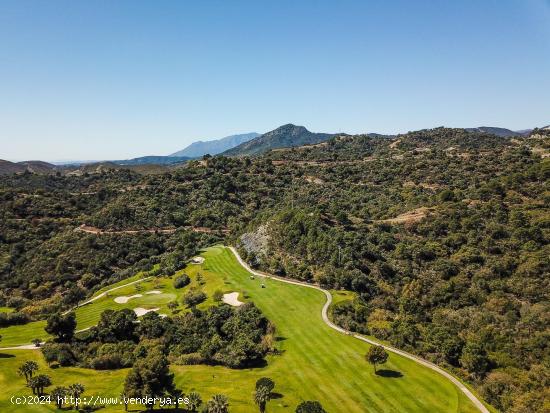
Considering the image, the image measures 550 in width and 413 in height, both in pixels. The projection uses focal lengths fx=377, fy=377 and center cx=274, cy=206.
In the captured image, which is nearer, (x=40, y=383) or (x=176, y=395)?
(x=176, y=395)

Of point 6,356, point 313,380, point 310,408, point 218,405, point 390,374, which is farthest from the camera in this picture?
point 6,356

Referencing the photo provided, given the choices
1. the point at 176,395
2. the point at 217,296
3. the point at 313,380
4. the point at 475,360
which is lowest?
the point at 475,360

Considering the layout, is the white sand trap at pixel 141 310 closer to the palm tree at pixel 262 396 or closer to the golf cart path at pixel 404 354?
the golf cart path at pixel 404 354

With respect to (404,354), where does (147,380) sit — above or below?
above

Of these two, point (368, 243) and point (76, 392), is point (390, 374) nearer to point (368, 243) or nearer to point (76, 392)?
point (76, 392)

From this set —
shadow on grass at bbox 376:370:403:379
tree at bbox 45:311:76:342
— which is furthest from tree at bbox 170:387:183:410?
tree at bbox 45:311:76:342

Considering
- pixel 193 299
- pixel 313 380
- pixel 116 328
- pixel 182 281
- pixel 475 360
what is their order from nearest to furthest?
pixel 313 380 → pixel 475 360 → pixel 116 328 → pixel 193 299 → pixel 182 281

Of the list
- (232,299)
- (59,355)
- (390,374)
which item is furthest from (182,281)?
(390,374)
